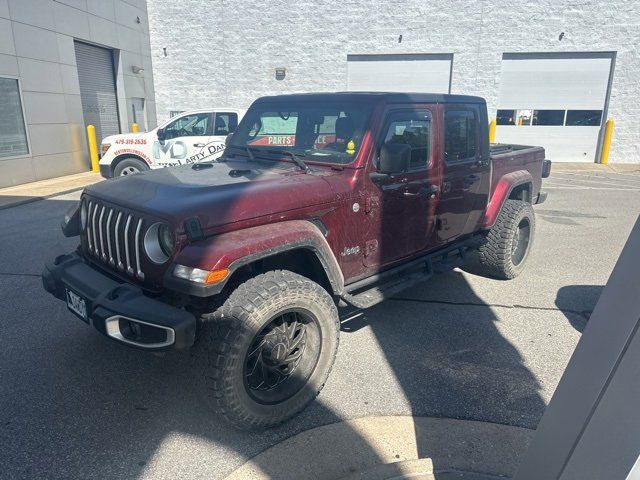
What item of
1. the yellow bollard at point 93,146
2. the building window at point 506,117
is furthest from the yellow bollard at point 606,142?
the yellow bollard at point 93,146

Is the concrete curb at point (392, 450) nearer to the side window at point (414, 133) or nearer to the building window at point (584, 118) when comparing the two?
the side window at point (414, 133)

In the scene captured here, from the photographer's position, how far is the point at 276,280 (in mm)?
2754

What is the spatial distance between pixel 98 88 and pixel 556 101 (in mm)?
15150

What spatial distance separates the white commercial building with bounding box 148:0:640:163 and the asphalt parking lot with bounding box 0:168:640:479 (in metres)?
12.8

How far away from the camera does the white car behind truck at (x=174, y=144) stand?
9.55 metres

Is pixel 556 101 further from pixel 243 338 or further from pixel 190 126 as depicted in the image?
pixel 243 338

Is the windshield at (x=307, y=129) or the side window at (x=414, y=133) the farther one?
the side window at (x=414, y=133)

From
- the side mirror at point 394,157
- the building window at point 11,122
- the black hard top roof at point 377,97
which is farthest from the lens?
→ the building window at point 11,122

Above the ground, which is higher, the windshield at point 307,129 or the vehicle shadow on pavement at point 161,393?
the windshield at point 307,129

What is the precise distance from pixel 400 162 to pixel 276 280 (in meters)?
1.24

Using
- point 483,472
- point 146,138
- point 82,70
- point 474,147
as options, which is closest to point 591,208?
point 474,147

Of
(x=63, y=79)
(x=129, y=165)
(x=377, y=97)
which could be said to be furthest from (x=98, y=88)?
(x=377, y=97)

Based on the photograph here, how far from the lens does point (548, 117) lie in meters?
16.5

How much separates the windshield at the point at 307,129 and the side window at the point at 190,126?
19.0 feet
